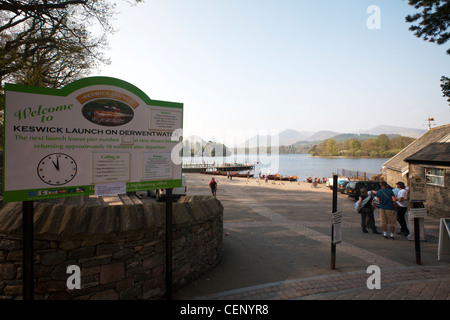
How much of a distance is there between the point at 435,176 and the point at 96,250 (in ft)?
53.4

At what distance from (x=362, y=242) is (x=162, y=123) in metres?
7.22

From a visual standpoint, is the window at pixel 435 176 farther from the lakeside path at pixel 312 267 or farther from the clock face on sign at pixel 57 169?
the clock face on sign at pixel 57 169

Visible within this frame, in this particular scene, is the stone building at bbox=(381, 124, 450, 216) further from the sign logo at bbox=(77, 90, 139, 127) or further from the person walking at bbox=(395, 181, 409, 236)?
the sign logo at bbox=(77, 90, 139, 127)

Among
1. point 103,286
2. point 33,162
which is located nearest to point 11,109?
point 33,162

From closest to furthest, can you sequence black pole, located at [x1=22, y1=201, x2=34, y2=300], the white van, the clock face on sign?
black pole, located at [x1=22, y1=201, x2=34, y2=300]
the clock face on sign
the white van

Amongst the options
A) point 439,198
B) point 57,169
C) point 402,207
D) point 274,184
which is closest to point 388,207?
point 402,207

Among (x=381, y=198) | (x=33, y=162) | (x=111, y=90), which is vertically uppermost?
(x=111, y=90)

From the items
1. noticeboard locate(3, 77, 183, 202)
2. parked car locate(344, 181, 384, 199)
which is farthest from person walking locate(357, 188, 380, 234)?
parked car locate(344, 181, 384, 199)

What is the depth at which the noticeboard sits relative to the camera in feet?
9.59

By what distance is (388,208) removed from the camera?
8070mm

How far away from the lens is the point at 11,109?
2.85m

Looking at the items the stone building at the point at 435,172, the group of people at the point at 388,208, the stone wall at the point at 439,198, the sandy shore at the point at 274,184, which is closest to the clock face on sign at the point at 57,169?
the group of people at the point at 388,208

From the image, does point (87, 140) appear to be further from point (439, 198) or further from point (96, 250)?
point (439, 198)
